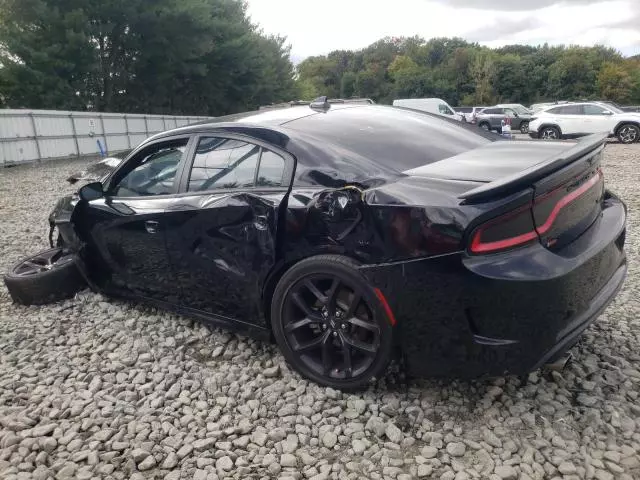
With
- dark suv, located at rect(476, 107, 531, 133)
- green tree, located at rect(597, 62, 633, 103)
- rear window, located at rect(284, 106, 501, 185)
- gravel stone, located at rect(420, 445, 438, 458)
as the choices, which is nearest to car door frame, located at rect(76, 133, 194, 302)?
rear window, located at rect(284, 106, 501, 185)

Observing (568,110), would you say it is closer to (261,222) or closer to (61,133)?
(261,222)

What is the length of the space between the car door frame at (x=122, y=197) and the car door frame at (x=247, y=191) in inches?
1.9

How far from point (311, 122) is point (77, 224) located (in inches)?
83.3

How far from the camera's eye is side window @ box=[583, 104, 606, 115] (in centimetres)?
1694

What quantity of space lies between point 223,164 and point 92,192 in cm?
133

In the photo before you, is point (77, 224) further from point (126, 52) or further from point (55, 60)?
point (126, 52)

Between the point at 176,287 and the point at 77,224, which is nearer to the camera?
the point at 176,287

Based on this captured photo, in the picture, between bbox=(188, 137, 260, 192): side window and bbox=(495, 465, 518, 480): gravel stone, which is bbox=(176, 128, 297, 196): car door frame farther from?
bbox=(495, 465, 518, 480): gravel stone

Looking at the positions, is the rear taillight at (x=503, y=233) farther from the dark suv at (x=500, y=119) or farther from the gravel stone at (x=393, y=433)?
the dark suv at (x=500, y=119)

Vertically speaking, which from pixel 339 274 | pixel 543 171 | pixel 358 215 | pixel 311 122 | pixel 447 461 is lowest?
pixel 447 461

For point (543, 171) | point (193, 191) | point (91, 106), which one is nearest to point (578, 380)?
point (543, 171)

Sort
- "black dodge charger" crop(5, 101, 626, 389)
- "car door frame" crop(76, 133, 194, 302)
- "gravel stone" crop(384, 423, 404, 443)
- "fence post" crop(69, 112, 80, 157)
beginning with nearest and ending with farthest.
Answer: "black dodge charger" crop(5, 101, 626, 389) < "gravel stone" crop(384, 423, 404, 443) < "car door frame" crop(76, 133, 194, 302) < "fence post" crop(69, 112, 80, 157)

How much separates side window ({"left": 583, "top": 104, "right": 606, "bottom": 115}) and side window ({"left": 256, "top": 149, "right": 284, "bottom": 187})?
17.6 metres

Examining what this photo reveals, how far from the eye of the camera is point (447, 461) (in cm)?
214
